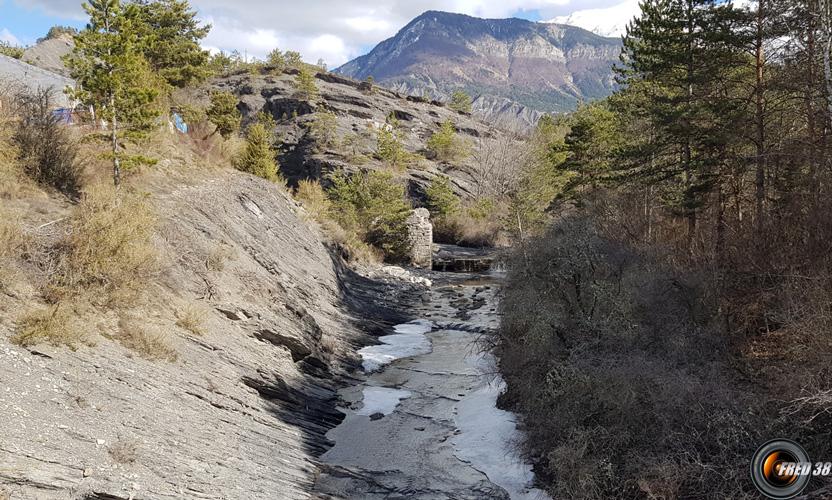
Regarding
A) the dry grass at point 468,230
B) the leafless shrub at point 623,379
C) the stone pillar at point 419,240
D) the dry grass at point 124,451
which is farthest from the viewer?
the dry grass at point 468,230

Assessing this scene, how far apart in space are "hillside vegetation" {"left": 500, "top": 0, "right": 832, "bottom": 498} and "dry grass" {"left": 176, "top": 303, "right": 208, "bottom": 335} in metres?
8.56

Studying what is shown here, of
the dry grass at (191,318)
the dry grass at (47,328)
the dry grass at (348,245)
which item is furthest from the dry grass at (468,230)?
the dry grass at (47,328)

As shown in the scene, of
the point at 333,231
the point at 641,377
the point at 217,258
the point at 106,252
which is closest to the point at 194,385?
the point at 106,252

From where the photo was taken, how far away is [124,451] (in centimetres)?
778

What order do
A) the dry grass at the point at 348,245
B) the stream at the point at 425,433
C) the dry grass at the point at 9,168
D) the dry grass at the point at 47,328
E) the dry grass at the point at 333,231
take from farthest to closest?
1. the dry grass at the point at 333,231
2. the dry grass at the point at 348,245
3. the dry grass at the point at 9,168
4. the stream at the point at 425,433
5. the dry grass at the point at 47,328

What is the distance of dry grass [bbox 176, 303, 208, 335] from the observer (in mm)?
13133

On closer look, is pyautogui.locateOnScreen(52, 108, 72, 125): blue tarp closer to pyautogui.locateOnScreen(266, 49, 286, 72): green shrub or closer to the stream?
the stream

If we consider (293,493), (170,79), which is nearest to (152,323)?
(293,493)

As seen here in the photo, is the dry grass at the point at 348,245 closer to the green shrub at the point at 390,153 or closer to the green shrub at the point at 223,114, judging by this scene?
the green shrub at the point at 223,114

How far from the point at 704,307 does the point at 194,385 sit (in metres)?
12.4

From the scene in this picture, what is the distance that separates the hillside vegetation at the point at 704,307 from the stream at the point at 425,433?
0.92m

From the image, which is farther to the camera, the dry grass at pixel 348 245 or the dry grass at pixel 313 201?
the dry grass at pixel 313 201

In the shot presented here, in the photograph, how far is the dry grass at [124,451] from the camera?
7.63m

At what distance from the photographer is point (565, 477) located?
10.4m
